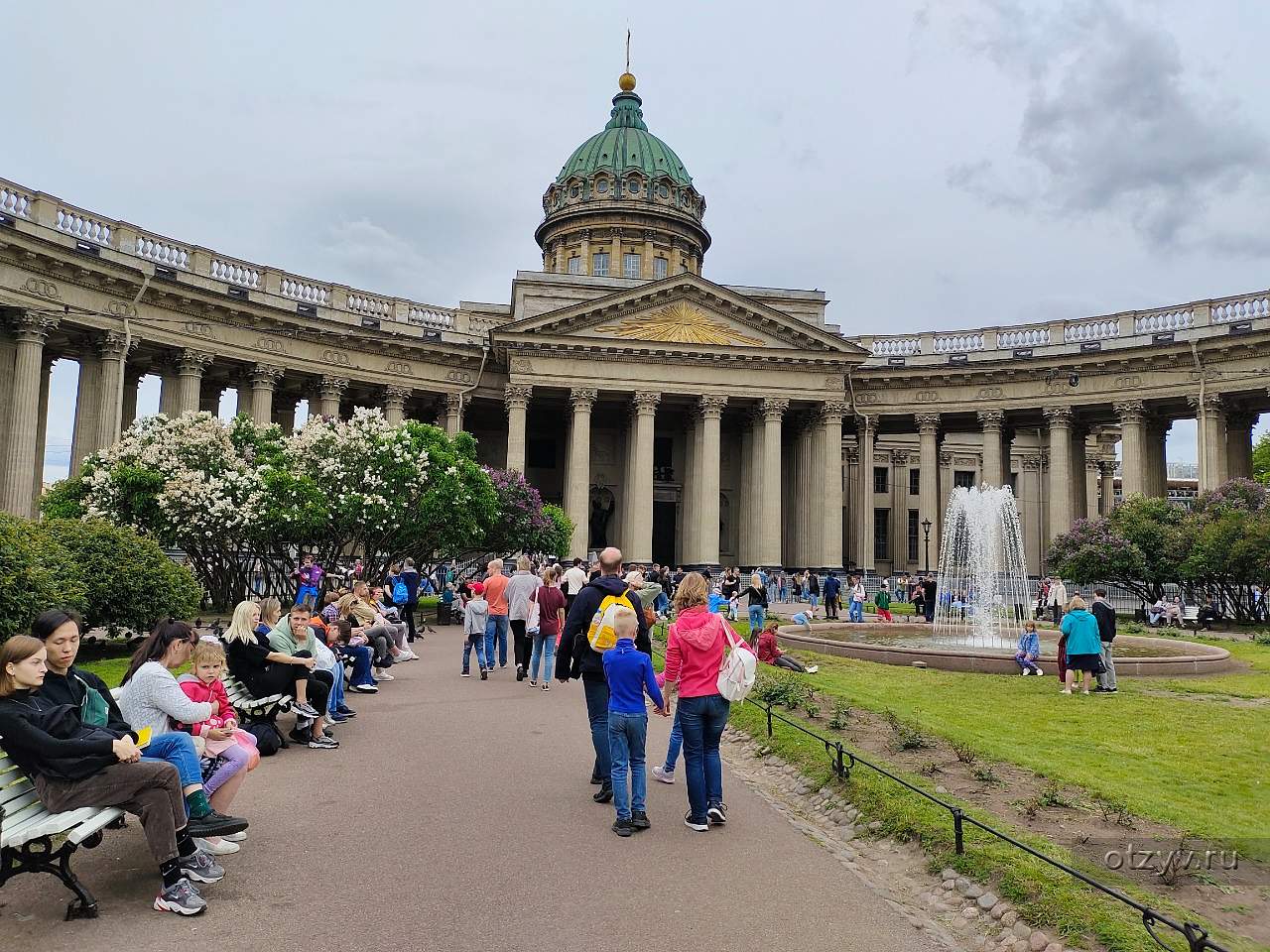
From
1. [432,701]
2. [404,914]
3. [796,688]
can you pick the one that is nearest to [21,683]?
[404,914]

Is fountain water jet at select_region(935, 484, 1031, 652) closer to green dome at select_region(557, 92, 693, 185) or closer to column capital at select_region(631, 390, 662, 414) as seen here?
column capital at select_region(631, 390, 662, 414)

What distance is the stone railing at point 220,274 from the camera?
29875 millimetres

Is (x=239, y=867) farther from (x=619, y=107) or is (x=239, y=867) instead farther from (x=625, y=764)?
(x=619, y=107)

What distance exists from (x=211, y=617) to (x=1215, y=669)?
2204 centimetres

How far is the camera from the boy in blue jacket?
7.44 meters

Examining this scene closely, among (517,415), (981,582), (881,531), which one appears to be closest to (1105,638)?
(981,582)

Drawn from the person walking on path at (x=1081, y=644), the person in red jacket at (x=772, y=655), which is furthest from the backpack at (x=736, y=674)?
the person walking on path at (x=1081, y=644)

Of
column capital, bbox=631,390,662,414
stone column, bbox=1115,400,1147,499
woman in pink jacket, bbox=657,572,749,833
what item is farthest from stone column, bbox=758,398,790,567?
woman in pink jacket, bbox=657,572,749,833

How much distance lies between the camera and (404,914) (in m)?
5.60

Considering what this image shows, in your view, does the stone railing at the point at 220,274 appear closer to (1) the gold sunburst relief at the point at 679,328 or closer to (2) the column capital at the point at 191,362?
(2) the column capital at the point at 191,362

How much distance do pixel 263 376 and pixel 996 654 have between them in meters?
31.3

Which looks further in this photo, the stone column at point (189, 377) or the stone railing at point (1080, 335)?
the stone railing at point (1080, 335)

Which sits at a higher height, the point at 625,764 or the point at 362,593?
the point at 362,593

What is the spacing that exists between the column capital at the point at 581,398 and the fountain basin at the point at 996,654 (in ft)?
71.5
